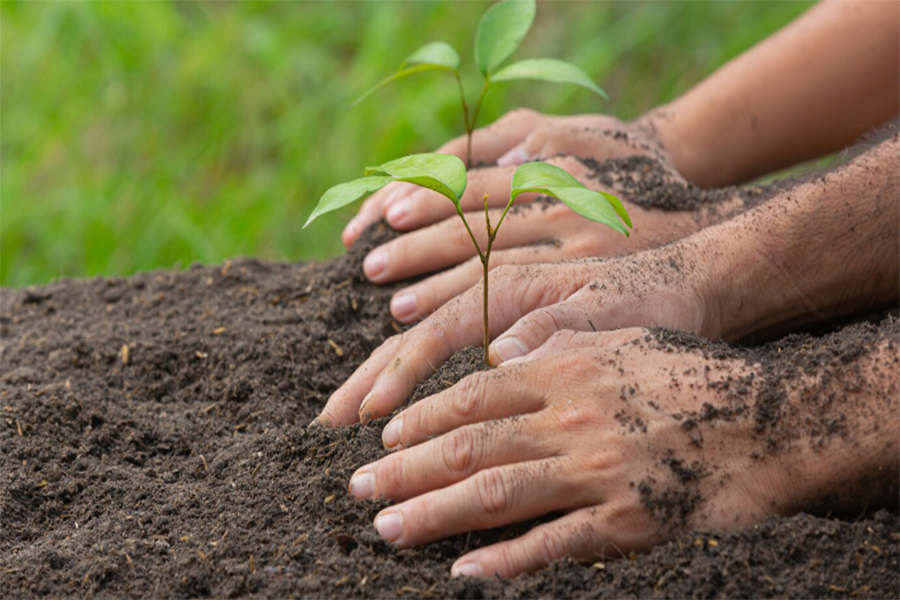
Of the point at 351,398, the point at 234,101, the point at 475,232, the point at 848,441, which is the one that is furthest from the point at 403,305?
the point at 234,101

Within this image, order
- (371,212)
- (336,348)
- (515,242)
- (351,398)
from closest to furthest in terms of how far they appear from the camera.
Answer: (351,398)
(336,348)
(515,242)
(371,212)

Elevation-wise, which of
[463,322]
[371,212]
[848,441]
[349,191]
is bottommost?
[848,441]

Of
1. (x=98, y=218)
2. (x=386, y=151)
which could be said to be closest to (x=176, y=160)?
(x=98, y=218)

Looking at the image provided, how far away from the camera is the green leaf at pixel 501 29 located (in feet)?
5.77

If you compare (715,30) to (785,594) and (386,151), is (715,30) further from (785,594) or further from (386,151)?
(785,594)

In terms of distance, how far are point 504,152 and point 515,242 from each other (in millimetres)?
393

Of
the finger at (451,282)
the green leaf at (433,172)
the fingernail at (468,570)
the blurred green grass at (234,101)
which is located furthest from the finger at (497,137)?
the blurred green grass at (234,101)

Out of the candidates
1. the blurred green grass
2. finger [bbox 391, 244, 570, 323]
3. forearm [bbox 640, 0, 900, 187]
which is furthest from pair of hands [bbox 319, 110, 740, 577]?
the blurred green grass

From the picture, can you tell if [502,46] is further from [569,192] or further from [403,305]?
[569,192]

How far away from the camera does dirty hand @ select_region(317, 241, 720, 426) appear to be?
1.40 metres

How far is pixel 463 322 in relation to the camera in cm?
147

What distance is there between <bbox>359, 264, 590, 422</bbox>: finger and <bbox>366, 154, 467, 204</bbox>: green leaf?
0.34m

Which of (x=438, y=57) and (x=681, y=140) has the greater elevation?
(x=438, y=57)

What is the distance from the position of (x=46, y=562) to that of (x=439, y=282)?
0.85 metres
